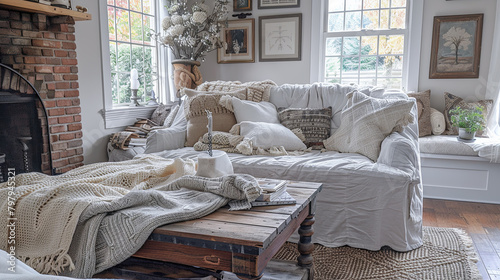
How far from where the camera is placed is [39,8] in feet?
8.62

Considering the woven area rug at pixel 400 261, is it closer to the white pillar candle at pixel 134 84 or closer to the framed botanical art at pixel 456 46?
the framed botanical art at pixel 456 46

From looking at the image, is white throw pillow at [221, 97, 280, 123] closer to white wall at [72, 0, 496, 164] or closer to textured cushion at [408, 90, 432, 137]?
white wall at [72, 0, 496, 164]

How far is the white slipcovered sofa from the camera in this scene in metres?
2.24

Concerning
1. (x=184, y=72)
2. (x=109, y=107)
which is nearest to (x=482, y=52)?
(x=184, y=72)

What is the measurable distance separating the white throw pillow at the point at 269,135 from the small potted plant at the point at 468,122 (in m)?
1.51

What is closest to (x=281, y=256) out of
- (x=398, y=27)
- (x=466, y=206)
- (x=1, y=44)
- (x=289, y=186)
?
(x=289, y=186)

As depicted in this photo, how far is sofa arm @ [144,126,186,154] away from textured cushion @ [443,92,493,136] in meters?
2.51

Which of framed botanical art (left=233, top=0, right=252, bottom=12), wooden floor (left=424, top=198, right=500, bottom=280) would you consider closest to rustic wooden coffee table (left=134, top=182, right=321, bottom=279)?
wooden floor (left=424, top=198, right=500, bottom=280)

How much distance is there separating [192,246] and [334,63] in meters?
3.50

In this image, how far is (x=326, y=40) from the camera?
437cm

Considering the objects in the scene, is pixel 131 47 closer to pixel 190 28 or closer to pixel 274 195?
pixel 190 28

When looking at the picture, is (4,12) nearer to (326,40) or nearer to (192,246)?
(192,246)

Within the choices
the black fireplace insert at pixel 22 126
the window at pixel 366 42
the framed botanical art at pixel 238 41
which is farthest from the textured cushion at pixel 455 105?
the black fireplace insert at pixel 22 126

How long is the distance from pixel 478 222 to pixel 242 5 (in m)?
3.24
